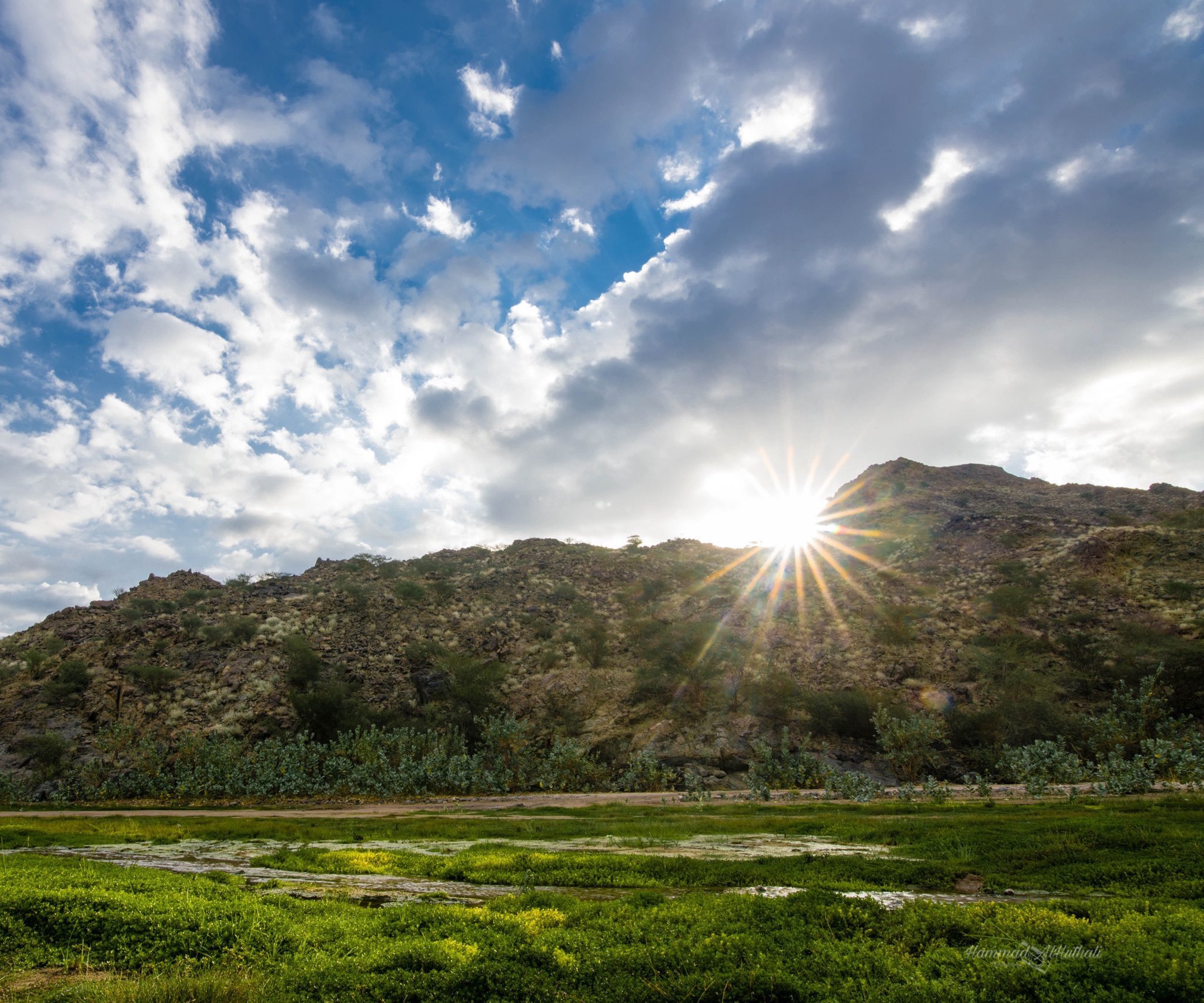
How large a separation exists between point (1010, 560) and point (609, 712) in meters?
38.9

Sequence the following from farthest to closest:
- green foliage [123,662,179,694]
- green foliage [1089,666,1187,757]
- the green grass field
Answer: green foliage [123,662,179,694] < green foliage [1089,666,1187,757] < the green grass field

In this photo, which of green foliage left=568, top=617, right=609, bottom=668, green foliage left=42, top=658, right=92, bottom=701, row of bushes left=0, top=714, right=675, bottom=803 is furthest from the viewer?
green foliage left=568, top=617, right=609, bottom=668

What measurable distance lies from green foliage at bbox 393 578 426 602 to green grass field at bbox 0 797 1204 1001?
5489 centimetres

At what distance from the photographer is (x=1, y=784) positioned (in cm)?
3622

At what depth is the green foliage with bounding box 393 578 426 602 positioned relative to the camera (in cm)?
6662

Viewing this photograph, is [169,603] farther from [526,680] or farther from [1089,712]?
[1089,712]

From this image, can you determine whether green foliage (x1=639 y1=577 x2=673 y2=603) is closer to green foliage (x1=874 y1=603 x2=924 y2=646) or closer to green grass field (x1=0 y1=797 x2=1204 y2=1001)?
green foliage (x1=874 y1=603 x2=924 y2=646)

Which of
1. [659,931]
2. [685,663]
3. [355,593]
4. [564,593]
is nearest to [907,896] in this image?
[659,931]

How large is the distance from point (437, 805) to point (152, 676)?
3154 cm

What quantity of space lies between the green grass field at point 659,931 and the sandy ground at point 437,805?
14901mm

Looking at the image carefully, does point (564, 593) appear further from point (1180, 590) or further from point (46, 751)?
point (1180, 590)

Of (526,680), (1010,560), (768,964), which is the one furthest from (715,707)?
(768,964)

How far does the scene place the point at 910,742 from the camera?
32250 mm

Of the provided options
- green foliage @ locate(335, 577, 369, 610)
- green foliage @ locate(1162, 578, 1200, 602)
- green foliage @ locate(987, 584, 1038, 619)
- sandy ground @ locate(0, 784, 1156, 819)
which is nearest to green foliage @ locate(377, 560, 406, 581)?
green foliage @ locate(335, 577, 369, 610)
